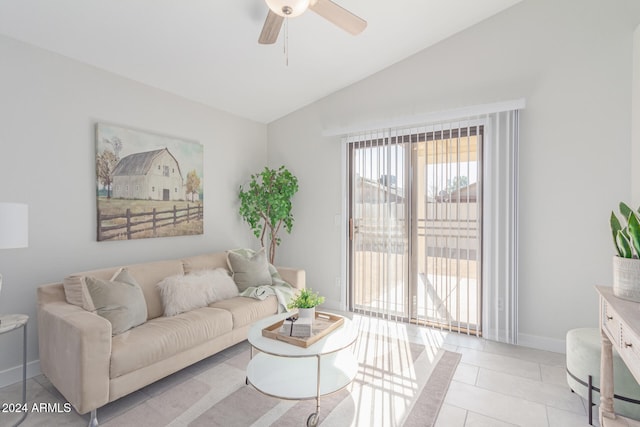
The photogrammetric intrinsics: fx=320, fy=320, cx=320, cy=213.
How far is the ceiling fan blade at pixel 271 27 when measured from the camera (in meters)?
2.05

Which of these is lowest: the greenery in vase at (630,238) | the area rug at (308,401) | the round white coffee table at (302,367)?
the area rug at (308,401)

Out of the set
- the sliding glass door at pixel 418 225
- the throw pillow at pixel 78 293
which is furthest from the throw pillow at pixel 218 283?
the sliding glass door at pixel 418 225

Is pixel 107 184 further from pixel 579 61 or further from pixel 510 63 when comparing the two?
pixel 579 61

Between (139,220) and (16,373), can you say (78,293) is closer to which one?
(16,373)

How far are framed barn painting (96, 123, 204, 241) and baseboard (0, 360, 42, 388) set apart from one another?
106 centimetres

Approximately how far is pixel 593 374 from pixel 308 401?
69.6 inches

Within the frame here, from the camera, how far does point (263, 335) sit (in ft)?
7.14

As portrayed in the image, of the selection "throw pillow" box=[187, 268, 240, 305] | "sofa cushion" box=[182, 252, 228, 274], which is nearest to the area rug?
"throw pillow" box=[187, 268, 240, 305]

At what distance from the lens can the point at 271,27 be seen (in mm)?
2156

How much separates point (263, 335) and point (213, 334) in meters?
0.63

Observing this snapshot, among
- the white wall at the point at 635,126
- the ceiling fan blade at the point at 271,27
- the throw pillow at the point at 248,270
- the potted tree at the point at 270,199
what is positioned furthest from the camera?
the potted tree at the point at 270,199

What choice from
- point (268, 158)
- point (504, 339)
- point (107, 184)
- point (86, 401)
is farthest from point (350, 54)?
point (86, 401)

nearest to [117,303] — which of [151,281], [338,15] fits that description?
[151,281]

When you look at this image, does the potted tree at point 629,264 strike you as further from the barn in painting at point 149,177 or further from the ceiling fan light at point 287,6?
the barn in painting at point 149,177
